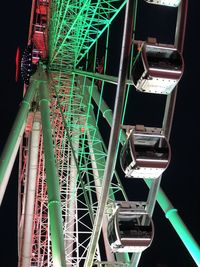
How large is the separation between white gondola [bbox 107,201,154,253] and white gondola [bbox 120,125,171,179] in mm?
712

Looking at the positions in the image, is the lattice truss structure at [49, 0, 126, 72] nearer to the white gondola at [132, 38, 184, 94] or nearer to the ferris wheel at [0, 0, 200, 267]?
the ferris wheel at [0, 0, 200, 267]

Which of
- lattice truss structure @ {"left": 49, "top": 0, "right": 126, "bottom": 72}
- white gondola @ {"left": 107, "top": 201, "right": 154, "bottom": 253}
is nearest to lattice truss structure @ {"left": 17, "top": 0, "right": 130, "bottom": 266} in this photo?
lattice truss structure @ {"left": 49, "top": 0, "right": 126, "bottom": 72}

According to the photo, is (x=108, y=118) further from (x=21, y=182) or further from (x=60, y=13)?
(x=21, y=182)

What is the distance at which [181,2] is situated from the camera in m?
6.91

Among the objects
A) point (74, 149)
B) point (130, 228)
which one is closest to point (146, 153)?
point (130, 228)

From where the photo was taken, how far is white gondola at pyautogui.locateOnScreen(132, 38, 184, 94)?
22.9 feet

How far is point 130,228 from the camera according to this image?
8.02 m

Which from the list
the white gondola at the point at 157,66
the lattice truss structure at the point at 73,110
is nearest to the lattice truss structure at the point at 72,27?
the lattice truss structure at the point at 73,110

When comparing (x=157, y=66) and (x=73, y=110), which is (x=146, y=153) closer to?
(x=157, y=66)

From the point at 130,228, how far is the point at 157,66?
273 cm

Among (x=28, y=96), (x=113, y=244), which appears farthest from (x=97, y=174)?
(x=113, y=244)

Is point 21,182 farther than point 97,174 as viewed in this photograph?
Yes

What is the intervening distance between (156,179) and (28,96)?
774 centimetres

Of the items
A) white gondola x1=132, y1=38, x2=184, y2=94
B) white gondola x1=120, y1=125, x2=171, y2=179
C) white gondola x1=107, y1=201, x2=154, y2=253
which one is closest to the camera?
white gondola x1=132, y1=38, x2=184, y2=94
